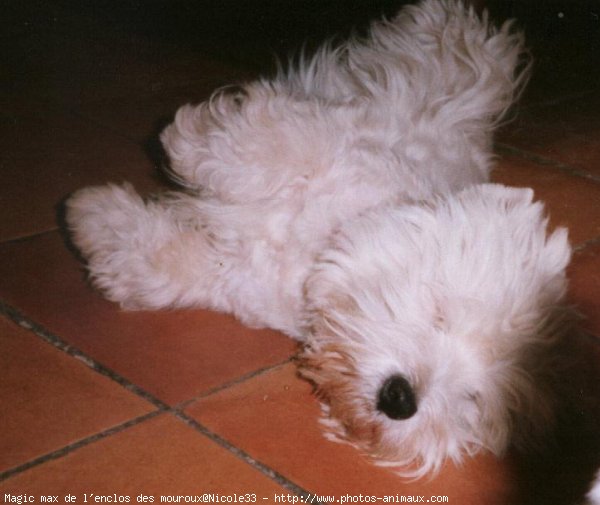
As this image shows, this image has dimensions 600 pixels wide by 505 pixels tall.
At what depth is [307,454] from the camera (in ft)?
6.35

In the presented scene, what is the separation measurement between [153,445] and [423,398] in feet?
1.87

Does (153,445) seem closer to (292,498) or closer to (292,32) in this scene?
(292,498)

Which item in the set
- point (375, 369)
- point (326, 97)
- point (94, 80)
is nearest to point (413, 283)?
point (375, 369)

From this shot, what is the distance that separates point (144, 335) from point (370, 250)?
0.62m

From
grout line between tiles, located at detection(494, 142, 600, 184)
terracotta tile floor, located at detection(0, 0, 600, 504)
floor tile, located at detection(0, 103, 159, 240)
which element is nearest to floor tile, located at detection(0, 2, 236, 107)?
terracotta tile floor, located at detection(0, 0, 600, 504)

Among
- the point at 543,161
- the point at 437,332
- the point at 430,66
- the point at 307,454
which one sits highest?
the point at 430,66

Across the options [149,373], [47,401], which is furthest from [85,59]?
[47,401]

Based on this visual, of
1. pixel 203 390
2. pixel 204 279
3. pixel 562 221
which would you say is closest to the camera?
pixel 203 390

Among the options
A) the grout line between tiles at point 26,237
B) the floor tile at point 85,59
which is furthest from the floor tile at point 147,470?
the floor tile at point 85,59

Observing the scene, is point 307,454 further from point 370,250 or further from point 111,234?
point 111,234

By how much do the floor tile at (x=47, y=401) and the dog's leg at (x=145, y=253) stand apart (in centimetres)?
30

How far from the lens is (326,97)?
3.00 metres

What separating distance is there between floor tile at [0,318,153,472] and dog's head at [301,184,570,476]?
45 centimetres

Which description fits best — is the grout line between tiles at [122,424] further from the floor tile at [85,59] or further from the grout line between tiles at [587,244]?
the floor tile at [85,59]
